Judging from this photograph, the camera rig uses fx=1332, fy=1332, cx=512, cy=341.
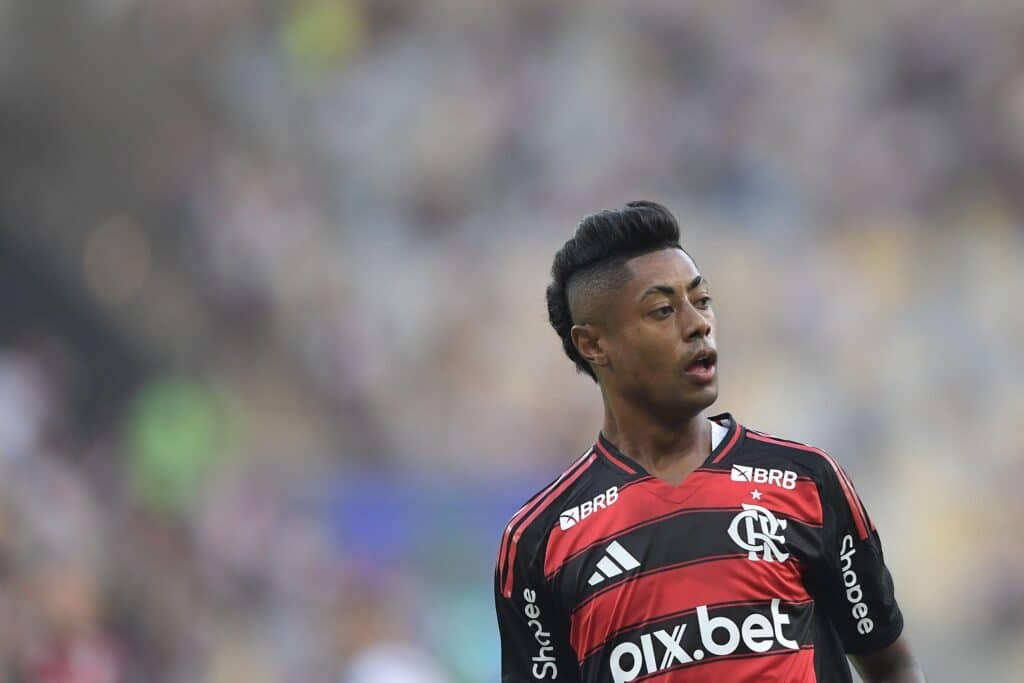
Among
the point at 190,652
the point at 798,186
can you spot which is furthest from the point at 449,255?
the point at 190,652

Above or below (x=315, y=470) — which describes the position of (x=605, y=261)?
below

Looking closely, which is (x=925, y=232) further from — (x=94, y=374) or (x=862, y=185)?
(x=94, y=374)

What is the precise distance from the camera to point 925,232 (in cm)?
916

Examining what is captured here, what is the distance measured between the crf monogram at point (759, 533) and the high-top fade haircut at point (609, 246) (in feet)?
1.70

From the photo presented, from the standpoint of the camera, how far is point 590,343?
282 centimetres

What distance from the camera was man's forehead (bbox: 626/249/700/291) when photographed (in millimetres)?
2697

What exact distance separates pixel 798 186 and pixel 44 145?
17.7ft

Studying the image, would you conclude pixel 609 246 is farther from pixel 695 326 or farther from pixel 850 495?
pixel 850 495

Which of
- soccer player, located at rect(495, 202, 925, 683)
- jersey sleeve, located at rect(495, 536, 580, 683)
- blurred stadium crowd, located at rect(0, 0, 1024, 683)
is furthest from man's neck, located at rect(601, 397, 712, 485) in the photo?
blurred stadium crowd, located at rect(0, 0, 1024, 683)

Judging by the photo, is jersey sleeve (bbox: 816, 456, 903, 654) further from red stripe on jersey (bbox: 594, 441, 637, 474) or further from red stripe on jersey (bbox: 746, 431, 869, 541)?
red stripe on jersey (bbox: 594, 441, 637, 474)

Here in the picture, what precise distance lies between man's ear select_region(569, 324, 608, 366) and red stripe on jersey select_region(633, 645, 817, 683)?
0.66 metres

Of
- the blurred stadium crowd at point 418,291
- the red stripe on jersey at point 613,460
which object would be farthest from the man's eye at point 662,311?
the blurred stadium crowd at point 418,291

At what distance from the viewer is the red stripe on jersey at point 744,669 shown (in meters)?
2.47

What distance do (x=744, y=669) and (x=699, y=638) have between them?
0.10 meters
